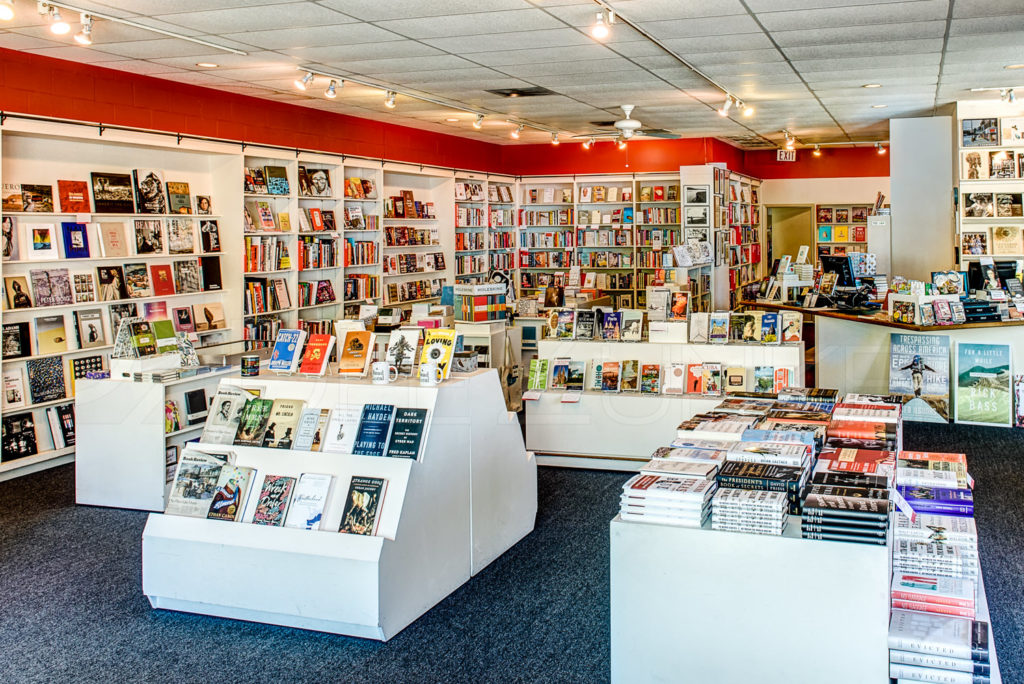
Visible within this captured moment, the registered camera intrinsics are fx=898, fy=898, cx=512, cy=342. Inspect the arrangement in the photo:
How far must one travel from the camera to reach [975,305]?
8.02m

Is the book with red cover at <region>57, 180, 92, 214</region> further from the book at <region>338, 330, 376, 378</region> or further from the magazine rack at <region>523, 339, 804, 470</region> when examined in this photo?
the magazine rack at <region>523, 339, 804, 470</region>

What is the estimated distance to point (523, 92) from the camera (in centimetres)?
850

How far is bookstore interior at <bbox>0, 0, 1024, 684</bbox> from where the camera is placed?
112 inches

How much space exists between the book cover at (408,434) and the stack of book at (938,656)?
214 centimetres

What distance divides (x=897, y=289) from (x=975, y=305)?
0.71 m

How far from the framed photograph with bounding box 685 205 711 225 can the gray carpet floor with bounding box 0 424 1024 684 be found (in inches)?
291

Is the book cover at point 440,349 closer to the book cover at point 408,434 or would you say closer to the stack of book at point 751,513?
the book cover at point 408,434

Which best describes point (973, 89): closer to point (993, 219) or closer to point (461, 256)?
point (993, 219)

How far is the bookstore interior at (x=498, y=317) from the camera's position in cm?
284

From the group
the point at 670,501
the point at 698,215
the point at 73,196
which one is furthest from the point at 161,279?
the point at 698,215

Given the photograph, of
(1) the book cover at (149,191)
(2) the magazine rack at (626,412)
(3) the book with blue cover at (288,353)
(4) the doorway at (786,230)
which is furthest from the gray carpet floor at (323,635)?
(4) the doorway at (786,230)

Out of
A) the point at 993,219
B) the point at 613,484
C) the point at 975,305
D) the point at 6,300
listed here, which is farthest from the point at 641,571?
the point at 993,219

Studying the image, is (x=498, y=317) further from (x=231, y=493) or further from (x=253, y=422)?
(x=231, y=493)

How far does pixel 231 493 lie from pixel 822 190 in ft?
47.5
